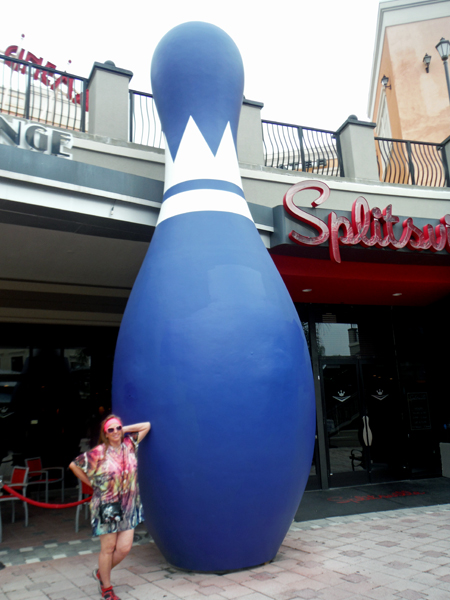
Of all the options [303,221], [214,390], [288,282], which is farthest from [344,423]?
[214,390]

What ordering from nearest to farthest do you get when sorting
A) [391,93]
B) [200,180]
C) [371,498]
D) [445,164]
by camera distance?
[200,180] → [371,498] → [445,164] → [391,93]

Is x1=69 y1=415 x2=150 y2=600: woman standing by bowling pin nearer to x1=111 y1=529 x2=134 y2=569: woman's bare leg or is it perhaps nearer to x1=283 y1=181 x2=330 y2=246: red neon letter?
x1=111 y1=529 x2=134 y2=569: woman's bare leg

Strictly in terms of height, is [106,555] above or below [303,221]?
below

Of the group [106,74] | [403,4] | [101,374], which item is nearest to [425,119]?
[403,4]

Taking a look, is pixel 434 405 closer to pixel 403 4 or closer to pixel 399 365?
pixel 399 365

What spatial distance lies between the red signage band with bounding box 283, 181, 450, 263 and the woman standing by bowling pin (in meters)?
3.55

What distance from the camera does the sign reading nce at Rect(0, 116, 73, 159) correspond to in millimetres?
5020

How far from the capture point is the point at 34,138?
5176mm

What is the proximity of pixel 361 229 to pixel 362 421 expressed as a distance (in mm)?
3832

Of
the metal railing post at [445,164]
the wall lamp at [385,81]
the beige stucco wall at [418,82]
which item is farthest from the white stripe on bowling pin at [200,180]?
the wall lamp at [385,81]

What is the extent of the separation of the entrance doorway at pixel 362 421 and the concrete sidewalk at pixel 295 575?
302 cm

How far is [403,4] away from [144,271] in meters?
17.2

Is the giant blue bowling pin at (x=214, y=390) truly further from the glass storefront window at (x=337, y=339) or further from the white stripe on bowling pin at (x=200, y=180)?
the glass storefront window at (x=337, y=339)

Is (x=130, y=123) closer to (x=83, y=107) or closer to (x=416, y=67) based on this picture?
(x=83, y=107)
